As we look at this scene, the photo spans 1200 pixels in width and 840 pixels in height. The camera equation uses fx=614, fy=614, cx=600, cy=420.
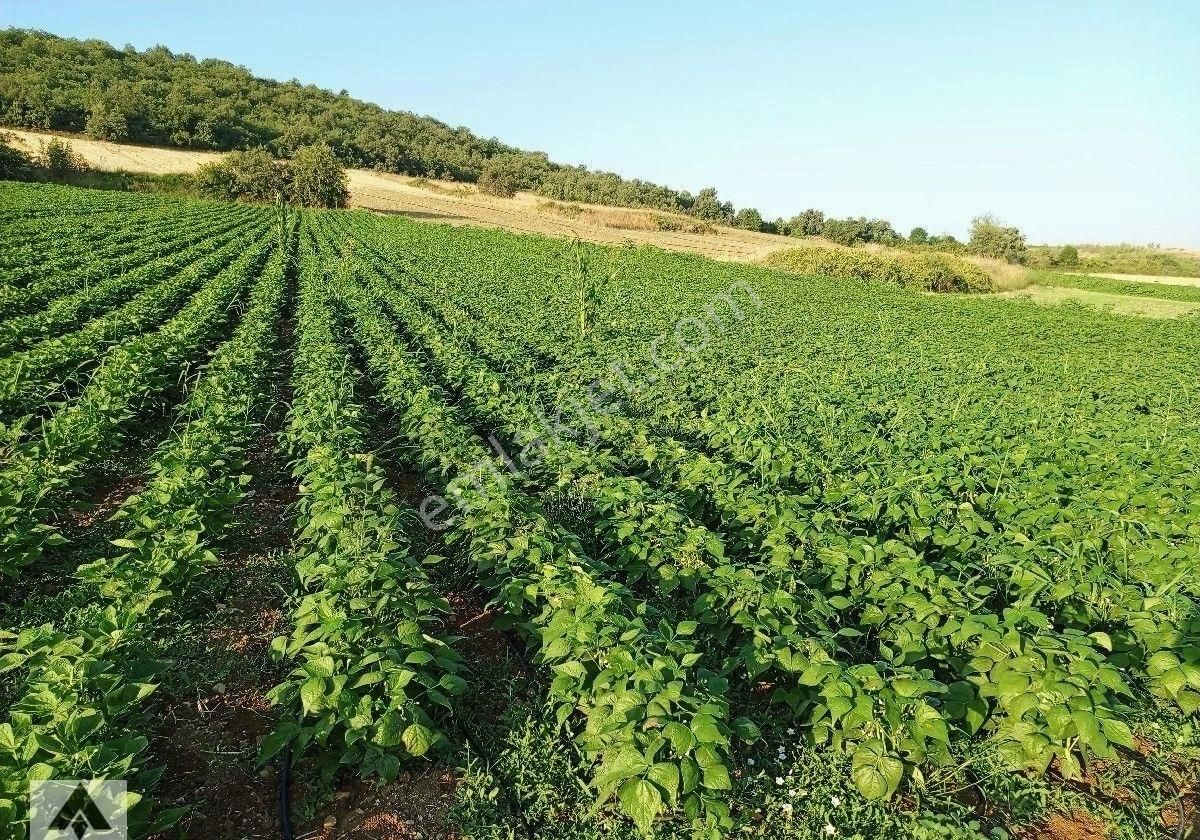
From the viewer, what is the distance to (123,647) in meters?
3.33

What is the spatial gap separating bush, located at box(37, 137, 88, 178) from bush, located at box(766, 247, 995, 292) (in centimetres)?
6039

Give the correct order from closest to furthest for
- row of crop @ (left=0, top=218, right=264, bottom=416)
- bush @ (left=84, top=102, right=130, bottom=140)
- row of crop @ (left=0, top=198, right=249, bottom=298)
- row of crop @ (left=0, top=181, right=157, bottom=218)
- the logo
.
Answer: the logo, row of crop @ (left=0, top=218, right=264, bottom=416), row of crop @ (left=0, top=198, right=249, bottom=298), row of crop @ (left=0, top=181, right=157, bottom=218), bush @ (left=84, top=102, right=130, bottom=140)

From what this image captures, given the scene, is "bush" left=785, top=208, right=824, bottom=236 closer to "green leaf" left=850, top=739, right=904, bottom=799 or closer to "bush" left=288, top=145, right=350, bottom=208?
"bush" left=288, top=145, right=350, bottom=208

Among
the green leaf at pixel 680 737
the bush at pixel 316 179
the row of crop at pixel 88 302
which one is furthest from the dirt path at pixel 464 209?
the green leaf at pixel 680 737

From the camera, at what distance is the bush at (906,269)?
38.4 m

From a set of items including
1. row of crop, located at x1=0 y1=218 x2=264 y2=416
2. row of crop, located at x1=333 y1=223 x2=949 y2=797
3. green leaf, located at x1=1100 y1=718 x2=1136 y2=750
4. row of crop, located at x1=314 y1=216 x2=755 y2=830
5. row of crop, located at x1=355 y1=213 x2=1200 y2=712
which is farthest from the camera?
row of crop, located at x1=0 y1=218 x2=264 y2=416

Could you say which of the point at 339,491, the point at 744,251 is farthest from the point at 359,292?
the point at 744,251

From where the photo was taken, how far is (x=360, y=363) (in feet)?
37.8

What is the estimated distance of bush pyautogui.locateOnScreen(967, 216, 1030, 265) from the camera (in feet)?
190

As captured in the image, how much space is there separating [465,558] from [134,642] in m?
2.49

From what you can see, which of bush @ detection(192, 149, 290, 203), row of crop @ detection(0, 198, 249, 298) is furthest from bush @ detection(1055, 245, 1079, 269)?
bush @ detection(192, 149, 290, 203)

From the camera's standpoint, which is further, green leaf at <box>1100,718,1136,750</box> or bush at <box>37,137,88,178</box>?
bush at <box>37,137,88,178</box>

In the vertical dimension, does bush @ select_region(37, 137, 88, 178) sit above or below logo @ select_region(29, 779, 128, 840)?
above

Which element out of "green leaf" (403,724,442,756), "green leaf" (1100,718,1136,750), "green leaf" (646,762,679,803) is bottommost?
"green leaf" (403,724,442,756)
